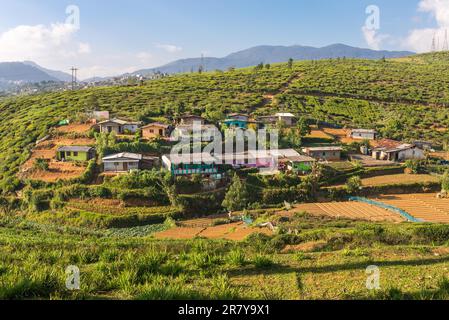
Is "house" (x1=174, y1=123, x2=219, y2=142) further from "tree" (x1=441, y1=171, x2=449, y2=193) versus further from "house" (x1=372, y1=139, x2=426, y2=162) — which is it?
"tree" (x1=441, y1=171, x2=449, y2=193)

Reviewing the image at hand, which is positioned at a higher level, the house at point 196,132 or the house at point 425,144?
the house at point 196,132

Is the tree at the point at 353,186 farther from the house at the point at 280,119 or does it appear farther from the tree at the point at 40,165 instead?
the tree at the point at 40,165

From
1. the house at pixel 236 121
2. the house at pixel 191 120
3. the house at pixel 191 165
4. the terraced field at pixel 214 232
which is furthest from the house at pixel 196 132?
the terraced field at pixel 214 232

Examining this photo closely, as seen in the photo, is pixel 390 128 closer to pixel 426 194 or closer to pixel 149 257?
pixel 426 194

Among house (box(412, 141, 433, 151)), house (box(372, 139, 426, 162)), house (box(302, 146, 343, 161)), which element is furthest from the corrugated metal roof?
house (box(412, 141, 433, 151))

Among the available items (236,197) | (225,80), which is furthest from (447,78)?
(236,197)

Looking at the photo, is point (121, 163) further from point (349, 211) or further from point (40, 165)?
point (349, 211)

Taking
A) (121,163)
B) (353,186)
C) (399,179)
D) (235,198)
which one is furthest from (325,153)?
(121,163)
